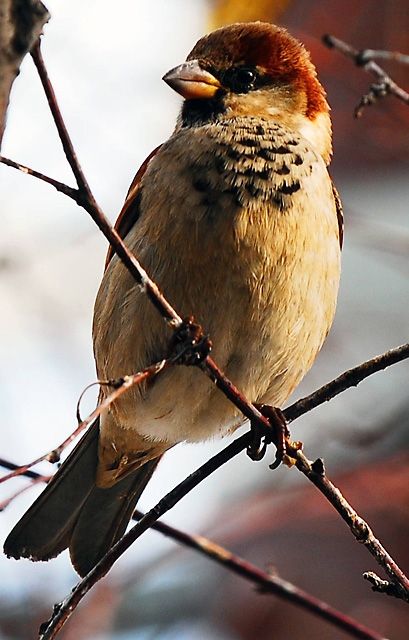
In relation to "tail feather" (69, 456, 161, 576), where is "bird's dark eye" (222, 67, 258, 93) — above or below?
above

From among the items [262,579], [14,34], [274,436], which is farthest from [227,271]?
[14,34]

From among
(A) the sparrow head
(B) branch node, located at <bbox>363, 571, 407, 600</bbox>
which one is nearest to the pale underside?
(A) the sparrow head

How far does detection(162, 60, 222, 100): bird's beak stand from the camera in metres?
2.98

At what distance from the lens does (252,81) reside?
3.13 metres

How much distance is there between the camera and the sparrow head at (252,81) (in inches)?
118

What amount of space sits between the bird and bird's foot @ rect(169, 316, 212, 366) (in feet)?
1.40

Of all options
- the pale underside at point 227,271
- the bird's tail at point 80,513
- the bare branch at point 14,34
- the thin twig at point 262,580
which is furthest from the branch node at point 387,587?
the bare branch at point 14,34

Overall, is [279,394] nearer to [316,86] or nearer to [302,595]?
[302,595]

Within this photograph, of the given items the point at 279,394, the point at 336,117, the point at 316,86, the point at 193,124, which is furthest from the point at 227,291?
the point at 336,117

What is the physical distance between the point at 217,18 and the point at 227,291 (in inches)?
93.5

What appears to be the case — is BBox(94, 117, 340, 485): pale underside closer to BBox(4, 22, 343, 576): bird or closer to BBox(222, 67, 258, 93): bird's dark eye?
BBox(4, 22, 343, 576): bird

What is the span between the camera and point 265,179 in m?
2.62

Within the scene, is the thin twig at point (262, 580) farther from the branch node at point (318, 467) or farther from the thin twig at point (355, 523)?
the branch node at point (318, 467)

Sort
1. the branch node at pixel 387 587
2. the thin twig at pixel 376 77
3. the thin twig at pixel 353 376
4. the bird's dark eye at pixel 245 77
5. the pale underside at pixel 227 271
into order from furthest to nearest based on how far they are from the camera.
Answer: the bird's dark eye at pixel 245 77
the thin twig at pixel 376 77
the pale underside at pixel 227 271
the branch node at pixel 387 587
the thin twig at pixel 353 376
